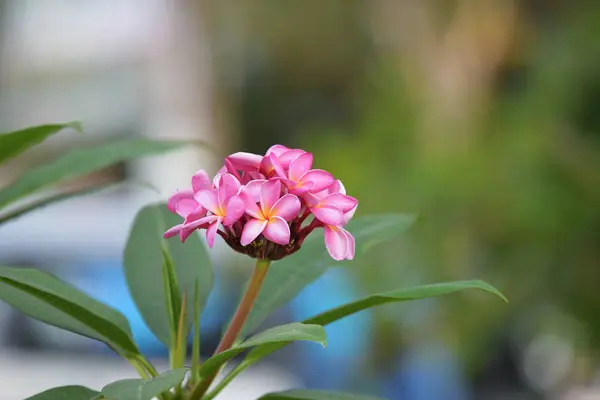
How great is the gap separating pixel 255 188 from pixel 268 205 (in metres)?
0.01

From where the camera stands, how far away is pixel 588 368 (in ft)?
5.33

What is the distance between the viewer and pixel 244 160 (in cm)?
33

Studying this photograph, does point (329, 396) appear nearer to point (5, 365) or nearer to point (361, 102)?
point (361, 102)

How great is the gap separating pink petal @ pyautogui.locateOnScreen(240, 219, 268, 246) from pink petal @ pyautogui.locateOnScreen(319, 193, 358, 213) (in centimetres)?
3

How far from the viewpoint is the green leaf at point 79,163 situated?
451mm

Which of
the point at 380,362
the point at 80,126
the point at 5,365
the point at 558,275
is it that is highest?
the point at 80,126

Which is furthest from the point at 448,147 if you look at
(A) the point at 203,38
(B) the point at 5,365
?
(A) the point at 203,38

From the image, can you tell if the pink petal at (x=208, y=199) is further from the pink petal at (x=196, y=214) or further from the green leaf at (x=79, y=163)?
the green leaf at (x=79, y=163)

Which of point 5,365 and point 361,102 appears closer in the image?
point 361,102

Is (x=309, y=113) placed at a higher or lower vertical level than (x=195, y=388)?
lower

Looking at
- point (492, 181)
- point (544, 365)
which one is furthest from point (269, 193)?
point (544, 365)

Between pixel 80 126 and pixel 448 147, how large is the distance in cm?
122

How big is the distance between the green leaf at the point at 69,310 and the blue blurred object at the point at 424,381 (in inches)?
51.9

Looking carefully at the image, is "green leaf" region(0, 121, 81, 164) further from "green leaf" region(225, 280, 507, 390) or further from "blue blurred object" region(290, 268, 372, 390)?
"blue blurred object" region(290, 268, 372, 390)
